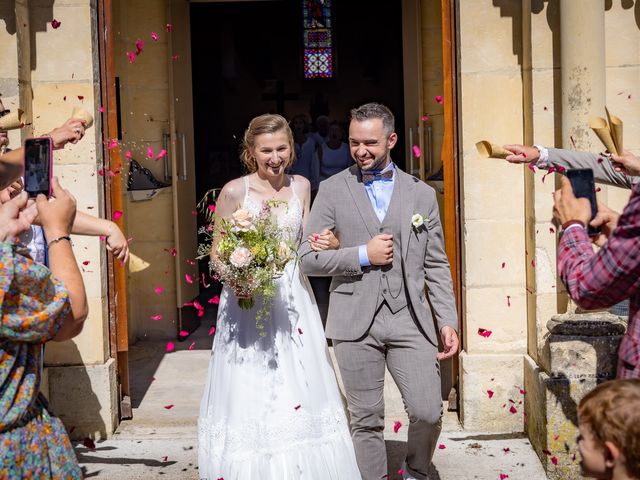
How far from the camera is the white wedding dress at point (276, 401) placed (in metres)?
5.35

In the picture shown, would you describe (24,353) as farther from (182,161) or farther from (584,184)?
(182,161)

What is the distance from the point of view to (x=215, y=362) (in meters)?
5.57

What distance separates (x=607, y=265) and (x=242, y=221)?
8.06 ft

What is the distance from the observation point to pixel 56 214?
10.8ft

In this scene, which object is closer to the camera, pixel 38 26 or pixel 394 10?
pixel 38 26

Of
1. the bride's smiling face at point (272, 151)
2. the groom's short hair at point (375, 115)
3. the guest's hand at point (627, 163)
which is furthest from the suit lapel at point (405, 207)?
the guest's hand at point (627, 163)

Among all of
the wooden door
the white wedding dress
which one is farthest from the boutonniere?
the wooden door

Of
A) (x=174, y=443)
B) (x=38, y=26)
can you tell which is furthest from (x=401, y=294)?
(x=38, y=26)

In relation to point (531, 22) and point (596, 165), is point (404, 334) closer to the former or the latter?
point (596, 165)

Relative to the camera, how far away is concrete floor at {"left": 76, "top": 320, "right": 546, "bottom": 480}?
20.2 feet

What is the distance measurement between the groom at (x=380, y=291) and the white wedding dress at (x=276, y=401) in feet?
0.95

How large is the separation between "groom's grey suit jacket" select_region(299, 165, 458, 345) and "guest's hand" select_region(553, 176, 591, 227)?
1827 mm

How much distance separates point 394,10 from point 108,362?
430 inches

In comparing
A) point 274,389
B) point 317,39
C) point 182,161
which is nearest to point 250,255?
point 274,389
